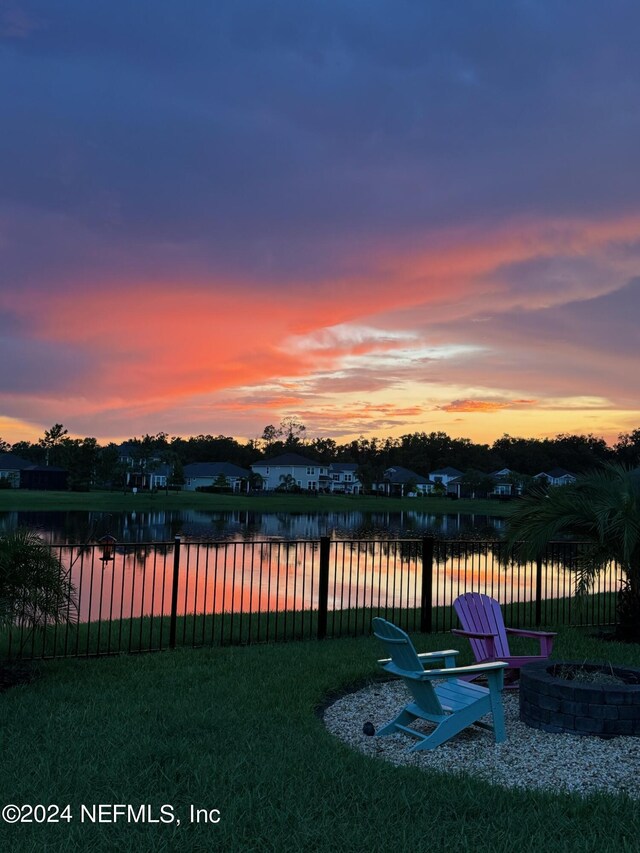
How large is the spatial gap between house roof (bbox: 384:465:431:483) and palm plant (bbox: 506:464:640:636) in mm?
94446

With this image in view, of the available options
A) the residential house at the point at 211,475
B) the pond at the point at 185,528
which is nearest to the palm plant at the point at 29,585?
the pond at the point at 185,528

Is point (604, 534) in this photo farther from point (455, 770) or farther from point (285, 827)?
point (285, 827)

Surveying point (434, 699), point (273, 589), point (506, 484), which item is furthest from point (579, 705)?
point (506, 484)

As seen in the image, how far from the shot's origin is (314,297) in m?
20.9

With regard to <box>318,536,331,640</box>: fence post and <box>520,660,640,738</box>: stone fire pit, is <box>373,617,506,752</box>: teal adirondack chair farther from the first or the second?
<box>318,536,331,640</box>: fence post

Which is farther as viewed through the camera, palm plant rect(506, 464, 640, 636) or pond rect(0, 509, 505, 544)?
pond rect(0, 509, 505, 544)

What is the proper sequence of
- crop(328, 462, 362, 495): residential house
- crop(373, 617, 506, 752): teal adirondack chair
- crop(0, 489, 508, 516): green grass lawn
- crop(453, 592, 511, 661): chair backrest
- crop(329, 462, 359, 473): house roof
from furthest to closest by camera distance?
crop(329, 462, 359, 473): house roof, crop(328, 462, 362, 495): residential house, crop(0, 489, 508, 516): green grass lawn, crop(453, 592, 511, 661): chair backrest, crop(373, 617, 506, 752): teal adirondack chair

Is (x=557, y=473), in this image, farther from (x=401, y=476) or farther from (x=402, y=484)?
(x=402, y=484)

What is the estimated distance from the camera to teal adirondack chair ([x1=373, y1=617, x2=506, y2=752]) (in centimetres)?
596

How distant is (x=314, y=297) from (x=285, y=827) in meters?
17.9

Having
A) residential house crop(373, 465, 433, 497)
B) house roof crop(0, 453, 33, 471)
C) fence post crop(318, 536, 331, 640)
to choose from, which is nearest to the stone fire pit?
fence post crop(318, 536, 331, 640)

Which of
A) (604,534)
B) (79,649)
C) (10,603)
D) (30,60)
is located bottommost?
(79,649)

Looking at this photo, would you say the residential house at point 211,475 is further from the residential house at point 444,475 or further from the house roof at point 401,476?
the residential house at point 444,475

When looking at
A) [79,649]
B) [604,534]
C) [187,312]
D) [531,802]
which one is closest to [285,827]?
[531,802]
